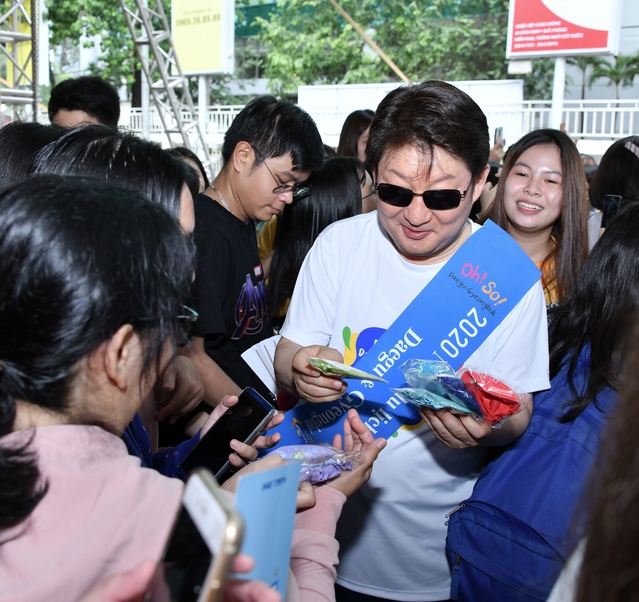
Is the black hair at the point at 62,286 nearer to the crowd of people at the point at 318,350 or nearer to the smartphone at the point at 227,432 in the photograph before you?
the crowd of people at the point at 318,350

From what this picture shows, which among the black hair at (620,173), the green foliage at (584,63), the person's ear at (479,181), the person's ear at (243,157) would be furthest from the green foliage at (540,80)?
the person's ear at (479,181)

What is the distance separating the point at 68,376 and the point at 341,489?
0.70m

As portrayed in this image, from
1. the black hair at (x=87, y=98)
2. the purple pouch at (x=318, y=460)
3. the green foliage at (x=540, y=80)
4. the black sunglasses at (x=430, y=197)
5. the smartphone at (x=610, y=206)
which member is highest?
the green foliage at (x=540, y=80)

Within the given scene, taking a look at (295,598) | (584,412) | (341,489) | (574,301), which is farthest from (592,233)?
(295,598)

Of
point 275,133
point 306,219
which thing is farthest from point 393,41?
point 275,133

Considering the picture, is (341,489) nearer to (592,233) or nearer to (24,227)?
(24,227)

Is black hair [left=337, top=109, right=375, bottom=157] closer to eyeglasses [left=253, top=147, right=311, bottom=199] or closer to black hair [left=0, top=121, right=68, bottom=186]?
eyeglasses [left=253, top=147, right=311, bottom=199]

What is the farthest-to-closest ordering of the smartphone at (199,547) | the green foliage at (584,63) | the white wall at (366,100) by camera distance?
the green foliage at (584,63)
the white wall at (366,100)
the smartphone at (199,547)

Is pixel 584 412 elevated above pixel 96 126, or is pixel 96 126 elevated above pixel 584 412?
pixel 96 126

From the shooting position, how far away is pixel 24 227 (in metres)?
0.94

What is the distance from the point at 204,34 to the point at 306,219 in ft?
59.0

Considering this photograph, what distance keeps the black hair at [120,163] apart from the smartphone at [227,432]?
1.69 ft

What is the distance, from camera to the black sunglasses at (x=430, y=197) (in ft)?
5.80

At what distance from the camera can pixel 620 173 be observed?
3.94m
